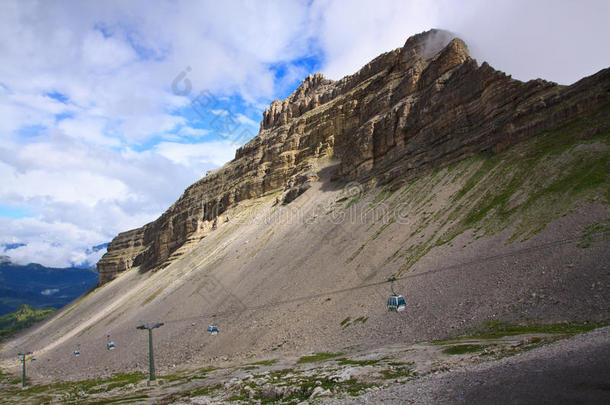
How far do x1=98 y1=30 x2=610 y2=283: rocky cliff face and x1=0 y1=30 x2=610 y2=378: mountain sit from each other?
32cm

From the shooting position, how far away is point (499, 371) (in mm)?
12875

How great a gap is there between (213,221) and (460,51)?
240ft

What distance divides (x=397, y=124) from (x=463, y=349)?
Result: 179 ft

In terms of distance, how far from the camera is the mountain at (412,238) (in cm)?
2755

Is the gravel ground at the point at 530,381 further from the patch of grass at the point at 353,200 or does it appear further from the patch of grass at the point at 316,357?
the patch of grass at the point at 353,200

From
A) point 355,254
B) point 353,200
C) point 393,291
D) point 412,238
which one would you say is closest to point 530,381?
point 393,291

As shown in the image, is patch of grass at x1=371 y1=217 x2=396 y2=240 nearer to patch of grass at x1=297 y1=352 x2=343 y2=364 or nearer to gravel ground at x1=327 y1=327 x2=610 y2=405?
patch of grass at x1=297 y1=352 x2=343 y2=364

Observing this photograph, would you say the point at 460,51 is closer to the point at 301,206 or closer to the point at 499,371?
the point at 301,206

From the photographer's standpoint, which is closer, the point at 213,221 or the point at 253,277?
the point at 253,277

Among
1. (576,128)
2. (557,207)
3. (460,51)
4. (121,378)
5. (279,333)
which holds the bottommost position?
(121,378)

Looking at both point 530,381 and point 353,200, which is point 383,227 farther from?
point 530,381

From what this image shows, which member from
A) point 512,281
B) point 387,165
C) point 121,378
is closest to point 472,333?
point 512,281

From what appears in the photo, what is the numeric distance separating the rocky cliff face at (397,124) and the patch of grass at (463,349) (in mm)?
36067

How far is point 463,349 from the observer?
62.3 ft
